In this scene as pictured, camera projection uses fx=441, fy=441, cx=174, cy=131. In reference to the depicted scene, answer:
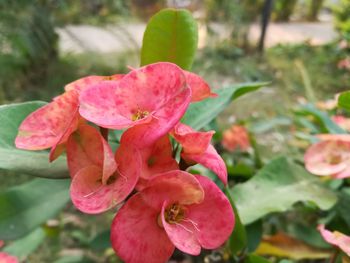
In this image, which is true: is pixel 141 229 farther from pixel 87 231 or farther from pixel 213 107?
pixel 87 231

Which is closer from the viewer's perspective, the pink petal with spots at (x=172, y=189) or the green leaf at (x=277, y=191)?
the pink petal with spots at (x=172, y=189)

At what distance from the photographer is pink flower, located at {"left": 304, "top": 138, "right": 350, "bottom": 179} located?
695 millimetres

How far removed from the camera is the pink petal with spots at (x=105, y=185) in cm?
44

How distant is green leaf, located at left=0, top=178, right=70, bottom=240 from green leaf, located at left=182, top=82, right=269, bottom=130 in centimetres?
22

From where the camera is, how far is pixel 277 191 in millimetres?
822

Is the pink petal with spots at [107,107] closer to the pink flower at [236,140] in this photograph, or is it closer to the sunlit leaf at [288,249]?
the sunlit leaf at [288,249]

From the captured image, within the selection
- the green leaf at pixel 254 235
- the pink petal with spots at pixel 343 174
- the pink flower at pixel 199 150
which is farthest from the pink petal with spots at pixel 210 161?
the green leaf at pixel 254 235

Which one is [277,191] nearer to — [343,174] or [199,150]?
[343,174]

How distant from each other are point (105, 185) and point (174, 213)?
0.26ft

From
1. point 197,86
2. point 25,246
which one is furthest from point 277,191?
point 25,246

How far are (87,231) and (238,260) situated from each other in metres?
1.08

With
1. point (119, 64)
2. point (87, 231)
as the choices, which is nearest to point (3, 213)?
point (87, 231)

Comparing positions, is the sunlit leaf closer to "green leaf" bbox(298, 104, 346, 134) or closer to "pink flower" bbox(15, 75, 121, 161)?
"green leaf" bbox(298, 104, 346, 134)

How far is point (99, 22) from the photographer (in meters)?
3.60
